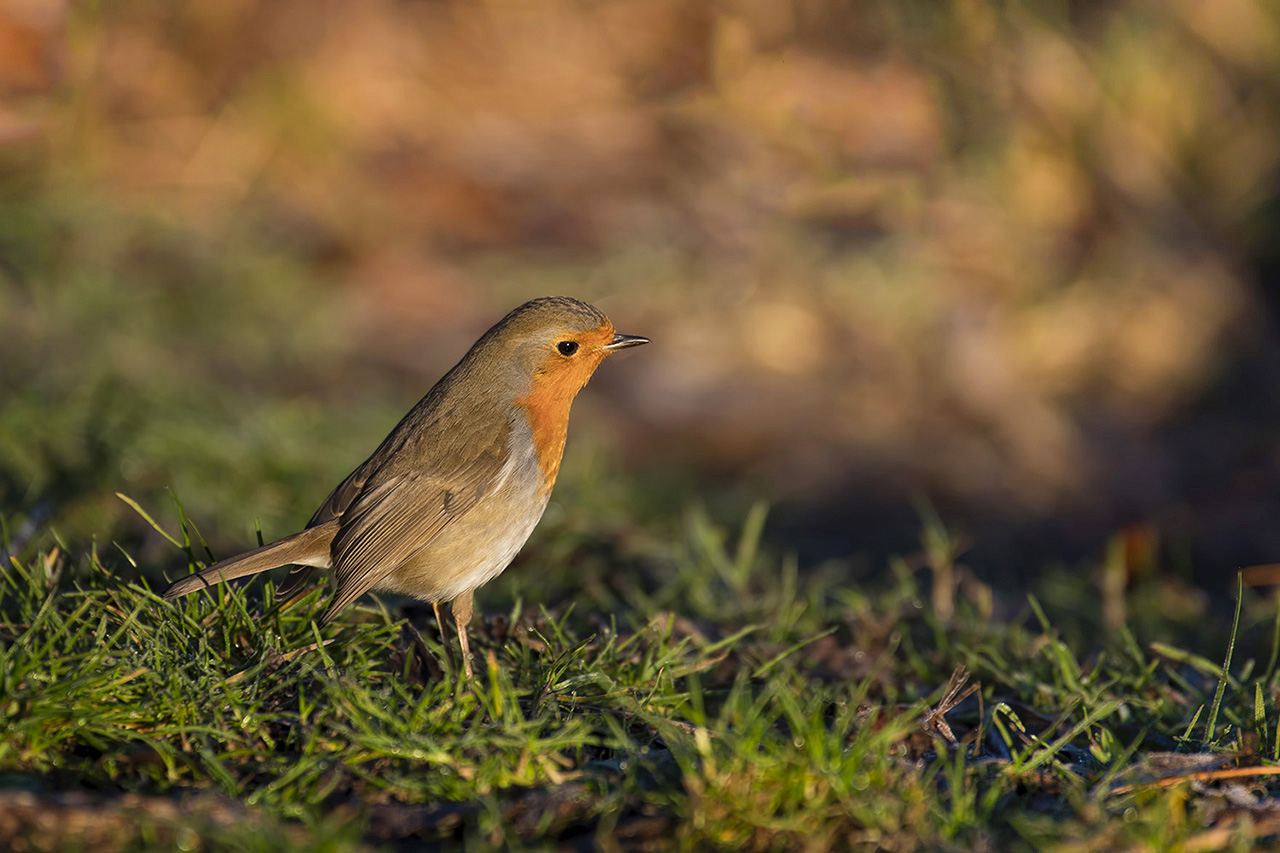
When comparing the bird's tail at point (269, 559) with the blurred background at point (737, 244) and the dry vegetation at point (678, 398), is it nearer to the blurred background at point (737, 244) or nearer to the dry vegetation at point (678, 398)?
the dry vegetation at point (678, 398)

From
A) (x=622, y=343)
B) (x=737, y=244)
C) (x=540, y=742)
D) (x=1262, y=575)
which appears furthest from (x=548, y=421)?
(x=737, y=244)

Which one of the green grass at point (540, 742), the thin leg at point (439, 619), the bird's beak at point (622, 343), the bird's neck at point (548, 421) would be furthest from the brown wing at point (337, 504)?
the bird's beak at point (622, 343)

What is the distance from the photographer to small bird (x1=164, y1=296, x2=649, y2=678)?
3160 mm

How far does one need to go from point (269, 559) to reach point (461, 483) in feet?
1.90

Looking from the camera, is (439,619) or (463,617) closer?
(463,617)

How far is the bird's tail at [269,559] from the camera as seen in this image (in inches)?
114

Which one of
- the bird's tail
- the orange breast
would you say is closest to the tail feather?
the orange breast

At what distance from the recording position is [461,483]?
3.34 metres

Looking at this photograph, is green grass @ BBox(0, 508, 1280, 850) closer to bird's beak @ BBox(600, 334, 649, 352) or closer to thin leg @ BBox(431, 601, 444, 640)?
thin leg @ BBox(431, 601, 444, 640)

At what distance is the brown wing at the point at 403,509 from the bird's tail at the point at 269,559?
0.18 feet

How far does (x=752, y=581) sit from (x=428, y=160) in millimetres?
4927

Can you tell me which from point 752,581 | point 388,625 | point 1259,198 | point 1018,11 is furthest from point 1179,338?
point 388,625

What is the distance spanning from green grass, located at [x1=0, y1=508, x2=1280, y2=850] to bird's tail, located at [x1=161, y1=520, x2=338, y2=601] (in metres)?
0.07

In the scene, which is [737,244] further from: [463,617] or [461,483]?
[463,617]
